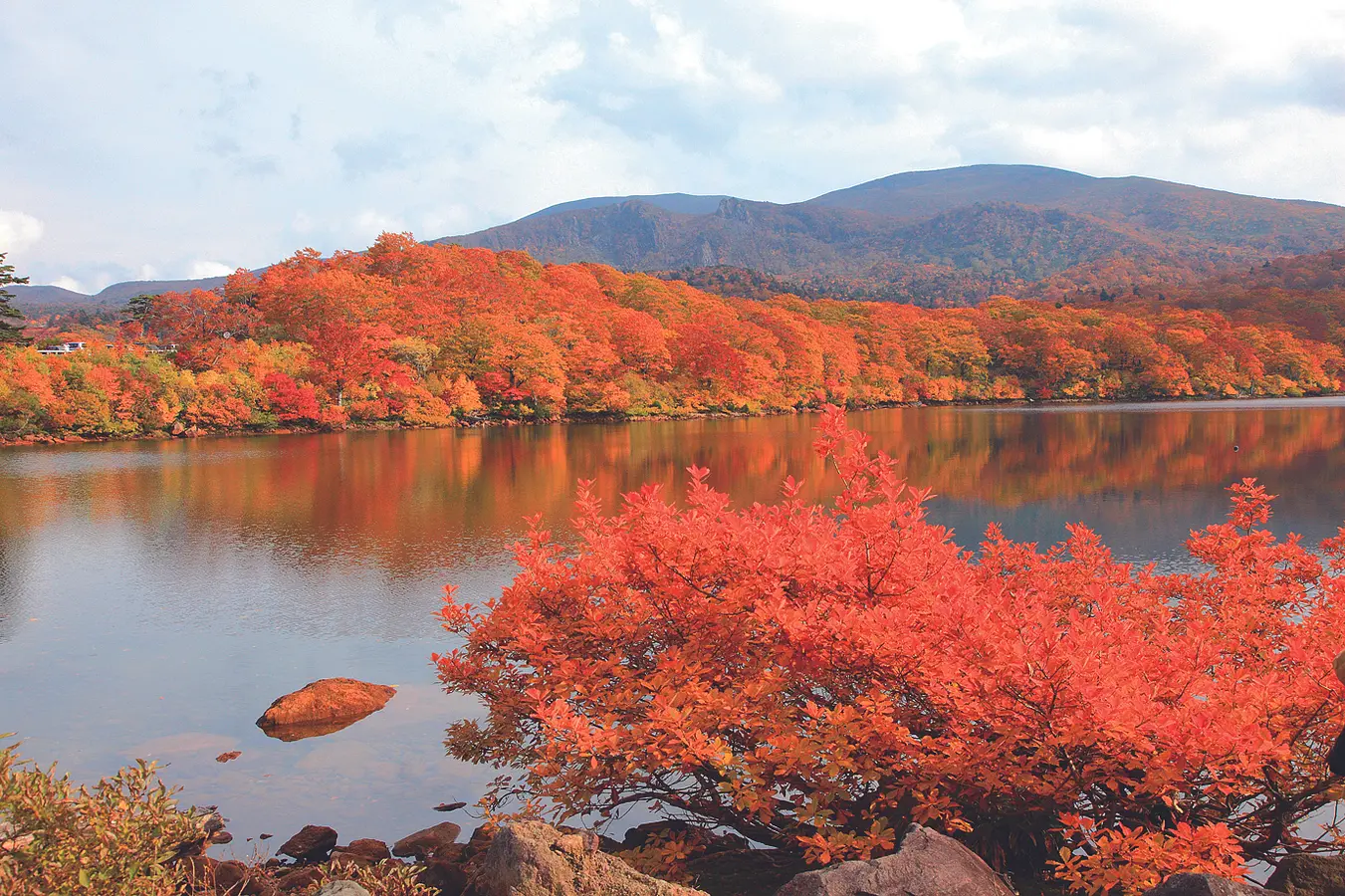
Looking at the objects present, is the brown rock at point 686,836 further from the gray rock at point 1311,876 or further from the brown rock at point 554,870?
the gray rock at point 1311,876

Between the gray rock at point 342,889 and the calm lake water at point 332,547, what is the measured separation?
2411 mm

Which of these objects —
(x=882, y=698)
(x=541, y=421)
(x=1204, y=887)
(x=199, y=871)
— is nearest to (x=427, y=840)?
(x=199, y=871)

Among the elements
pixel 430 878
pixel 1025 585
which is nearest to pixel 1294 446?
pixel 1025 585

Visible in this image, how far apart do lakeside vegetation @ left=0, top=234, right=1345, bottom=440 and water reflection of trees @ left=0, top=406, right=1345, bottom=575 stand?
15.3 ft

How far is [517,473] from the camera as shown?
25109mm

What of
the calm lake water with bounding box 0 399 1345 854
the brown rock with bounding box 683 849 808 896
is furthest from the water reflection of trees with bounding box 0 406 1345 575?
the brown rock with bounding box 683 849 808 896

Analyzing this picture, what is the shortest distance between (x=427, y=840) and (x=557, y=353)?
4588 centimetres

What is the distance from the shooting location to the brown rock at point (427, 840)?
552 cm

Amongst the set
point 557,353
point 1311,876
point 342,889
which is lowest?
point 342,889

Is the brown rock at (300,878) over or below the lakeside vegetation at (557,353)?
below

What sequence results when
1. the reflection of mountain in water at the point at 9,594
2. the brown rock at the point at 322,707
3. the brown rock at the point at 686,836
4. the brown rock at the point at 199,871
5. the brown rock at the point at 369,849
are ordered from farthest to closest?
1. the reflection of mountain in water at the point at 9,594
2. the brown rock at the point at 322,707
3. the brown rock at the point at 369,849
4. the brown rock at the point at 686,836
5. the brown rock at the point at 199,871

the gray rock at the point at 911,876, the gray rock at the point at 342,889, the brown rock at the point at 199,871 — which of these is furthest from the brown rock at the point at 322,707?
the gray rock at the point at 911,876

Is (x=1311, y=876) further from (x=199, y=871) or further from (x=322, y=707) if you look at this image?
(x=322, y=707)

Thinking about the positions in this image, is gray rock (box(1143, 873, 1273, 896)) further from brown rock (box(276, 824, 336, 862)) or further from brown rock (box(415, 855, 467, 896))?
brown rock (box(276, 824, 336, 862))
